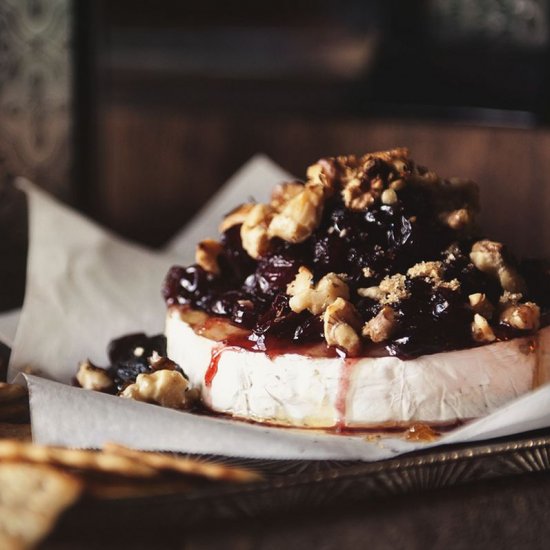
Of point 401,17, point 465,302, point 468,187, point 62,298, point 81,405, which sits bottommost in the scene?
point 62,298

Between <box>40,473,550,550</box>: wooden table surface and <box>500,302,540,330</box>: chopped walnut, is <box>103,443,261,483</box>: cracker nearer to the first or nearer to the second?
<box>40,473,550,550</box>: wooden table surface

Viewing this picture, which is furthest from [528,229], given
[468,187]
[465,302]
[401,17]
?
[465,302]

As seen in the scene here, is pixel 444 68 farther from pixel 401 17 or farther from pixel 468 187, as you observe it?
pixel 468 187

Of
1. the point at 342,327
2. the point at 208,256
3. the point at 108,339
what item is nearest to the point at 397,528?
the point at 342,327

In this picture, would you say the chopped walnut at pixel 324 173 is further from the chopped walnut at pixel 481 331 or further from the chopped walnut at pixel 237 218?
the chopped walnut at pixel 481 331

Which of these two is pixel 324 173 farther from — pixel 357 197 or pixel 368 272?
pixel 368 272

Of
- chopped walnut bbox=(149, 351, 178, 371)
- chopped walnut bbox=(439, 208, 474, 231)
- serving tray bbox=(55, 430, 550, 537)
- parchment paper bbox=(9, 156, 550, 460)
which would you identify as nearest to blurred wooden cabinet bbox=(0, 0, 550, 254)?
parchment paper bbox=(9, 156, 550, 460)
